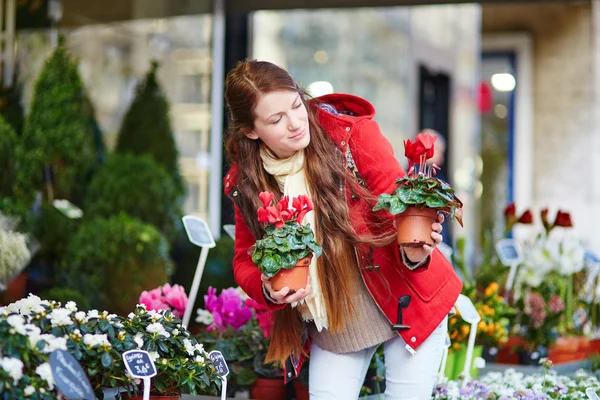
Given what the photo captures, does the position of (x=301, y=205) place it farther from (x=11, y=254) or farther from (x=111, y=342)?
(x=11, y=254)

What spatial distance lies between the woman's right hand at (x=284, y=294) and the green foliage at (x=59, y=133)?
11.6 ft

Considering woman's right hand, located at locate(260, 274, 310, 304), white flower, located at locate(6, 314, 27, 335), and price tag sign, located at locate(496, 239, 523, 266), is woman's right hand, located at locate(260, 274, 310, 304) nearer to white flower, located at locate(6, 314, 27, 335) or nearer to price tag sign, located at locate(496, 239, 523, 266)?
white flower, located at locate(6, 314, 27, 335)

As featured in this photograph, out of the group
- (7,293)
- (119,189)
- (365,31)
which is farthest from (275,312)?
(365,31)

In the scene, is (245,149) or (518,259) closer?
(245,149)

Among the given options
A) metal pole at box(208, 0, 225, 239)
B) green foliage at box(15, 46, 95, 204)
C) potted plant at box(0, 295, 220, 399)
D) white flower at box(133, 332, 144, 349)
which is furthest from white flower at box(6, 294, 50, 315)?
metal pole at box(208, 0, 225, 239)

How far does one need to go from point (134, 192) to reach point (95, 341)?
144 inches

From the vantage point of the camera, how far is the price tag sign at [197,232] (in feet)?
11.8

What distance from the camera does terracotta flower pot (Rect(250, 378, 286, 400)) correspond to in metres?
3.56

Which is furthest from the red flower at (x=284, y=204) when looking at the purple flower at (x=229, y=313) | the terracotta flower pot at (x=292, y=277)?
the purple flower at (x=229, y=313)

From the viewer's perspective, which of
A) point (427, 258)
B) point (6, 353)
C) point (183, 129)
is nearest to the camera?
point (6, 353)

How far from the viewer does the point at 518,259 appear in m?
4.98

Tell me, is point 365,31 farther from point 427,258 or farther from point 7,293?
point 427,258

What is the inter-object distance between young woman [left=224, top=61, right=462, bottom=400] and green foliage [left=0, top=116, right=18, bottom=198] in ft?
9.98

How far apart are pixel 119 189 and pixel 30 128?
68 centimetres
